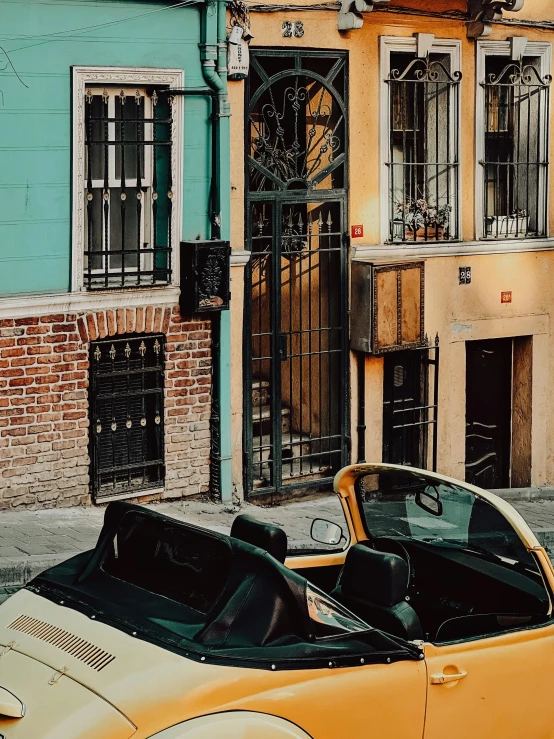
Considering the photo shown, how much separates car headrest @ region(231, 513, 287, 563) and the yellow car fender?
120 cm

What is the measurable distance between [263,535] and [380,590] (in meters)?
0.63

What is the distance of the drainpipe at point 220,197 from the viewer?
12.9 metres

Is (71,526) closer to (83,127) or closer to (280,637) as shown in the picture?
(83,127)

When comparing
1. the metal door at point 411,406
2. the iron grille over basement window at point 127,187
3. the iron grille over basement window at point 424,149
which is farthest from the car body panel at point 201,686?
the iron grille over basement window at point 424,149

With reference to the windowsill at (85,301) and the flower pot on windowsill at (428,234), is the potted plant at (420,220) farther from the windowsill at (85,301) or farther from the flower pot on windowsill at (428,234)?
the windowsill at (85,301)

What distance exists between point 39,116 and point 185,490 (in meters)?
3.91

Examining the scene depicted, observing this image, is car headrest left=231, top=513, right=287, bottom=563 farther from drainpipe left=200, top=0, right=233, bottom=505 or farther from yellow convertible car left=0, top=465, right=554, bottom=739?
drainpipe left=200, top=0, right=233, bottom=505

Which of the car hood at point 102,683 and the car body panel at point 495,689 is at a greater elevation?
the car hood at point 102,683

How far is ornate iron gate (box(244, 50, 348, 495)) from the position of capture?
13.6 meters

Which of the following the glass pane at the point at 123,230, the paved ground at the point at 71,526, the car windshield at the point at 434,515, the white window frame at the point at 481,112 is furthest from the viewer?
the white window frame at the point at 481,112

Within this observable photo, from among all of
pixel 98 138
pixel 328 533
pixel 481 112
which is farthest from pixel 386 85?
pixel 328 533

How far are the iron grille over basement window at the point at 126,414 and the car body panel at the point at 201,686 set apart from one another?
23.5 ft

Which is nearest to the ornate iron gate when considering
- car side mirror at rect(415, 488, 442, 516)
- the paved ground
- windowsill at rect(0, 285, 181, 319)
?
the paved ground

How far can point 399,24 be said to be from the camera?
14.4m
